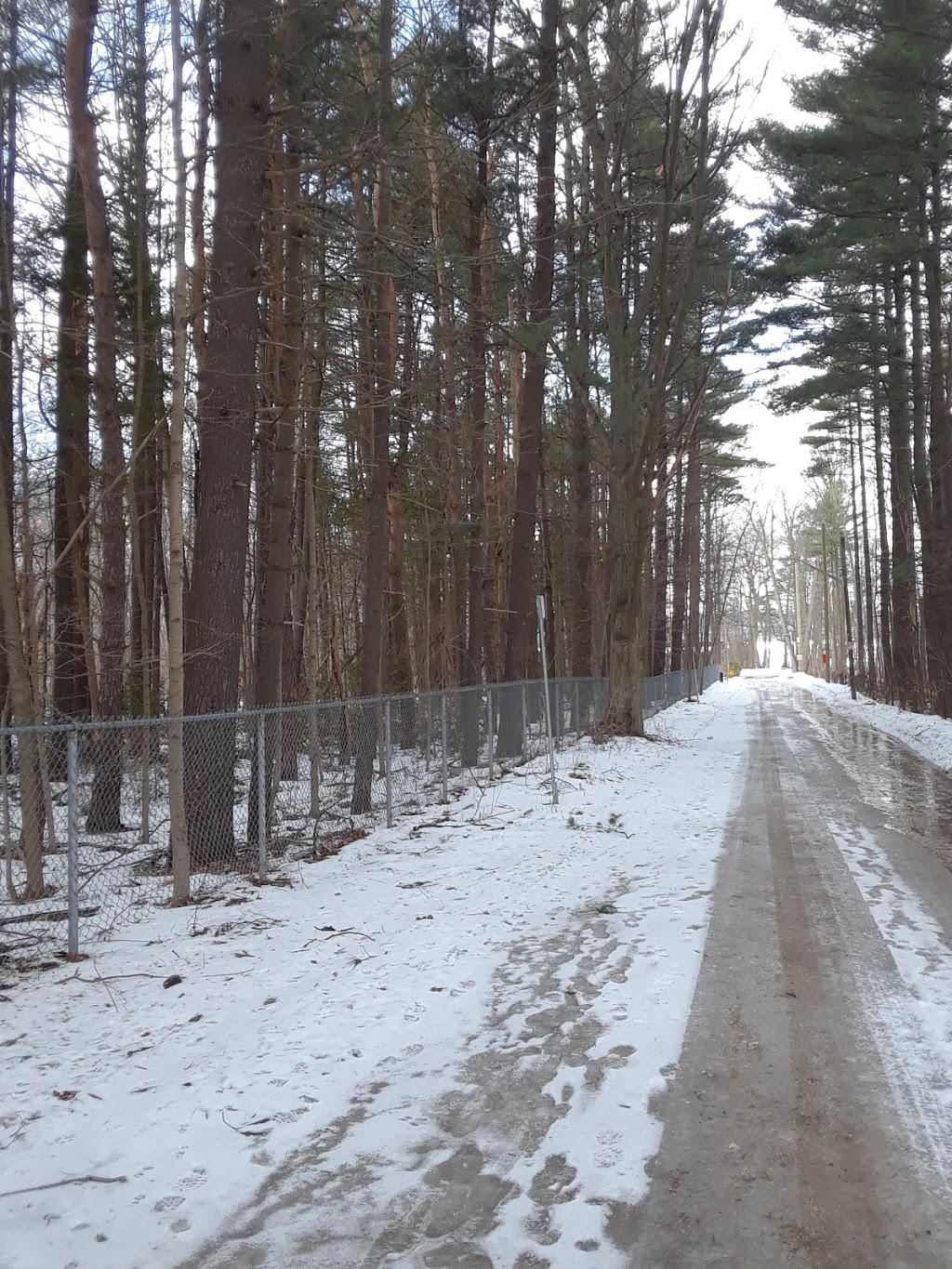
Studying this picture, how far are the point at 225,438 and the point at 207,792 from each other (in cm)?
315

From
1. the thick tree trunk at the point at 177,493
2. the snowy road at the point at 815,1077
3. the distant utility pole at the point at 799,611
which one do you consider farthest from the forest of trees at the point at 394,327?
the distant utility pole at the point at 799,611

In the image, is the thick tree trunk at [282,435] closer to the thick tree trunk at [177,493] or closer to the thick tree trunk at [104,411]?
the thick tree trunk at [104,411]

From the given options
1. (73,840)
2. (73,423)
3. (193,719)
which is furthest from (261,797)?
(73,423)

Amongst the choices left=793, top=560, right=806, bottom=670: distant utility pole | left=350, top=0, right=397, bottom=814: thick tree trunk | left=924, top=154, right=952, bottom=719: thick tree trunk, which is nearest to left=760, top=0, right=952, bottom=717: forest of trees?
left=924, top=154, right=952, bottom=719: thick tree trunk

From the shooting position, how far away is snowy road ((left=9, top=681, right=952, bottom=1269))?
272 cm

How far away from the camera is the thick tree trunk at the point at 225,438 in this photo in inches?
302

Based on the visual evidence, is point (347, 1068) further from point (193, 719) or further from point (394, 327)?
point (394, 327)

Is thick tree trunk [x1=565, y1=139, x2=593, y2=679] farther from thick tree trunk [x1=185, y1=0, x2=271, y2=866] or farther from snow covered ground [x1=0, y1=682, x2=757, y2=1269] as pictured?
snow covered ground [x1=0, y1=682, x2=757, y2=1269]

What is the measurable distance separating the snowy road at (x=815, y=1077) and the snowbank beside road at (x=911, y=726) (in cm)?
859

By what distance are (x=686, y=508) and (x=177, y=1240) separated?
29.5 m

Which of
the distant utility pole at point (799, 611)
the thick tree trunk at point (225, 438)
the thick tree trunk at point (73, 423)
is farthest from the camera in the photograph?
the distant utility pole at point (799, 611)

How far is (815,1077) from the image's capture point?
3648 millimetres

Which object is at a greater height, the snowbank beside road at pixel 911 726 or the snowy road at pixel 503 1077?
the snowbank beside road at pixel 911 726

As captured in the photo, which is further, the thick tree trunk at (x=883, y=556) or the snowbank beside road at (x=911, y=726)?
the thick tree trunk at (x=883, y=556)
